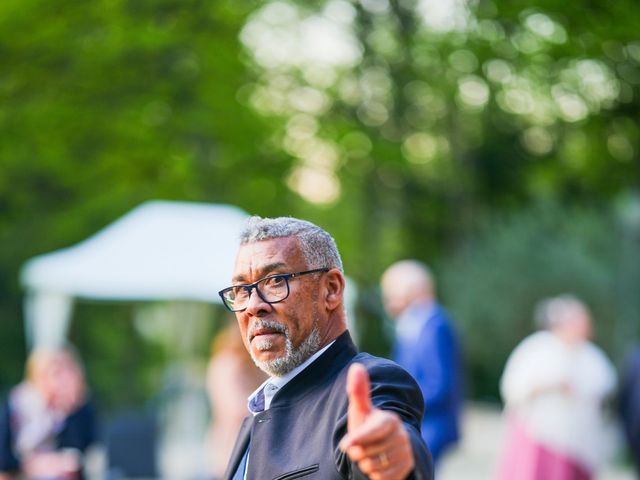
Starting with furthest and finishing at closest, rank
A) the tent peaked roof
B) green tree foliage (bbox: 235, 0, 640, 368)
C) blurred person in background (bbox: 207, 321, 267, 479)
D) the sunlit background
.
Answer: green tree foliage (bbox: 235, 0, 640, 368) → the sunlit background → the tent peaked roof → blurred person in background (bbox: 207, 321, 267, 479)

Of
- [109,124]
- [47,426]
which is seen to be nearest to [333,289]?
[47,426]

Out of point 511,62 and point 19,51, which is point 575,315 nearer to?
point 19,51

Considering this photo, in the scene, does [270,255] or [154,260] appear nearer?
[270,255]

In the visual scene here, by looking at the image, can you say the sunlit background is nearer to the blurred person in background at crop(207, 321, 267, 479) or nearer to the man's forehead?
the blurred person in background at crop(207, 321, 267, 479)

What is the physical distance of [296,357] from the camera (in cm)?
281

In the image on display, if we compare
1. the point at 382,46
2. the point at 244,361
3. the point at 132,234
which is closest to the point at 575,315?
the point at 244,361

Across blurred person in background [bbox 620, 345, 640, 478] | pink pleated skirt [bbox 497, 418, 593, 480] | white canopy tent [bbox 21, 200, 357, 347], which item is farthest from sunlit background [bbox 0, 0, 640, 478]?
blurred person in background [bbox 620, 345, 640, 478]

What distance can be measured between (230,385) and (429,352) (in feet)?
4.65

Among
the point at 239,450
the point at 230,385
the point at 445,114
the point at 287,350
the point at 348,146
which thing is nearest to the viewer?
the point at 287,350

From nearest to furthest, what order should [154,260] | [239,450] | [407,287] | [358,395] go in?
[358,395], [239,450], [407,287], [154,260]

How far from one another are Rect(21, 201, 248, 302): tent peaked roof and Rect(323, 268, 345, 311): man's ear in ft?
32.5

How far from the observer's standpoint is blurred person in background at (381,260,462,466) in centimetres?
784

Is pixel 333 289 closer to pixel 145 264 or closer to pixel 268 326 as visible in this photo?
pixel 268 326

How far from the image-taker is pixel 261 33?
938 inches
